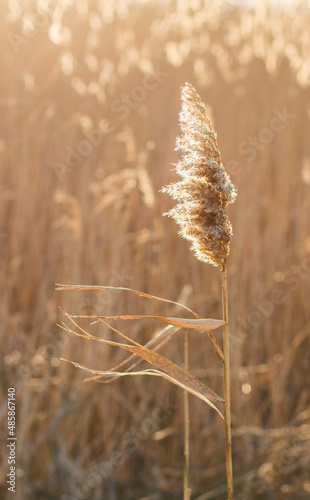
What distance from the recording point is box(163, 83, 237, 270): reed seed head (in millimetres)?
564

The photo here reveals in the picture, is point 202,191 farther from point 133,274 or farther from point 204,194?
point 133,274

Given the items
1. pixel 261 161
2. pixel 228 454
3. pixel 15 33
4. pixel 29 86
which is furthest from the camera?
pixel 15 33

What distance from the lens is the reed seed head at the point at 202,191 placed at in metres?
0.56

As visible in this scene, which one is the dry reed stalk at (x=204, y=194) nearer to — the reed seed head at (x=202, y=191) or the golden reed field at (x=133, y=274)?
the reed seed head at (x=202, y=191)

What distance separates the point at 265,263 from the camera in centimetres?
236

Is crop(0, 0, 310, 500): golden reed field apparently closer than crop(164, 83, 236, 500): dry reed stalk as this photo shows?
No

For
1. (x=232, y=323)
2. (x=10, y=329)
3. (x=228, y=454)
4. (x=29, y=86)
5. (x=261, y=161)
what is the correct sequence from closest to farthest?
1. (x=228, y=454)
2. (x=10, y=329)
3. (x=232, y=323)
4. (x=29, y=86)
5. (x=261, y=161)

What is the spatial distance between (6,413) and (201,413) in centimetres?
66

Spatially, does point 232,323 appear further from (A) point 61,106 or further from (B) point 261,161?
(A) point 61,106

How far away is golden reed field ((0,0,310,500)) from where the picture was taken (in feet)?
6.36

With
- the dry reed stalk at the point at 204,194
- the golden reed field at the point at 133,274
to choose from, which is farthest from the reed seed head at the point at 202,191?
the golden reed field at the point at 133,274

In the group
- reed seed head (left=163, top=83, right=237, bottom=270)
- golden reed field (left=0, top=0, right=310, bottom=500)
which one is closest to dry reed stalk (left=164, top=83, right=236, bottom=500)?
reed seed head (left=163, top=83, right=237, bottom=270)

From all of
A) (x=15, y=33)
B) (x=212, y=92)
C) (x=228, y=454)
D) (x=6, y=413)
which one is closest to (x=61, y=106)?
(x=15, y=33)

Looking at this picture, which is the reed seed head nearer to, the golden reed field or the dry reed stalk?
the dry reed stalk
